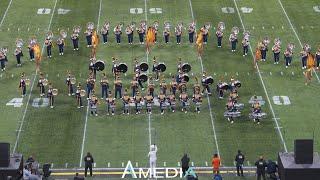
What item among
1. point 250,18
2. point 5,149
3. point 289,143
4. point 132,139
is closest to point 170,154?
point 132,139

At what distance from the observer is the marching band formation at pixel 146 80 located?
1874 inches

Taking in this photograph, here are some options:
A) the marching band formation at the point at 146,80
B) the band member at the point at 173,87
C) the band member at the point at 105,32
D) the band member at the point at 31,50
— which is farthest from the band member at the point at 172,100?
the band member at the point at 105,32

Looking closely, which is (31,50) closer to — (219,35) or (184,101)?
(219,35)

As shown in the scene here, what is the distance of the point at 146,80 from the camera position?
50031 mm

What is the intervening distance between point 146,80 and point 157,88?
72 centimetres

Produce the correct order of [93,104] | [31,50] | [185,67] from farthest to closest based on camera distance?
[31,50] → [185,67] → [93,104]

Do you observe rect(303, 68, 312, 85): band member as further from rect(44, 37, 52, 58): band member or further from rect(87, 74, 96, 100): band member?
rect(44, 37, 52, 58): band member

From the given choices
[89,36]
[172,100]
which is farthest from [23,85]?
[89,36]

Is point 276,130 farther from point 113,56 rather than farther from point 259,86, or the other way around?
point 113,56

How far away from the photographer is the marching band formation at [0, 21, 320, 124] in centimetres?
4759

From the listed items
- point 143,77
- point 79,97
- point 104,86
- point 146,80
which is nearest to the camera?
point 79,97

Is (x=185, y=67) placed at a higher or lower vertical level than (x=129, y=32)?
lower

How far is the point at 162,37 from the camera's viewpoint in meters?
57.9

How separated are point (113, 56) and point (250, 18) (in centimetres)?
1007
